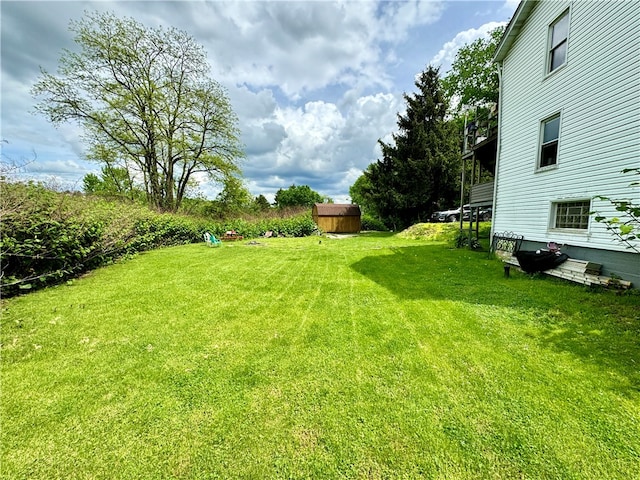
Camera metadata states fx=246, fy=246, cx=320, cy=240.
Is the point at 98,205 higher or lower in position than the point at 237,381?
higher

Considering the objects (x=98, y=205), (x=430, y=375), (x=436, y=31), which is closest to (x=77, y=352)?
(x=430, y=375)

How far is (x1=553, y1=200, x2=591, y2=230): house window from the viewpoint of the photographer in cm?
571

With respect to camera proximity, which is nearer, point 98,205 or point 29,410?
point 29,410

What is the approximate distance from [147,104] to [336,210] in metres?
15.5

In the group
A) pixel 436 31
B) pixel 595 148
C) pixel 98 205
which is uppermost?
pixel 436 31

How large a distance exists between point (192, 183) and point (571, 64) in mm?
20474

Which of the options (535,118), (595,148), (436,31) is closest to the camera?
(595,148)

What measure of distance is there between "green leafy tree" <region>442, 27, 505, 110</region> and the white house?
A: 1207 cm

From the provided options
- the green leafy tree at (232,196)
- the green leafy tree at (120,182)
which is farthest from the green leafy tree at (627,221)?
the green leafy tree at (120,182)

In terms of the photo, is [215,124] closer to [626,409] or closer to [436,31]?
[436,31]

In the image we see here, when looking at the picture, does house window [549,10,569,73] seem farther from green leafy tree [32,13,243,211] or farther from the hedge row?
green leafy tree [32,13,243,211]

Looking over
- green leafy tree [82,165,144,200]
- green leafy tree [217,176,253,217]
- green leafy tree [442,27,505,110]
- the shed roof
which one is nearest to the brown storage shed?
the shed roof

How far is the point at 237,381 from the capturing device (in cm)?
242

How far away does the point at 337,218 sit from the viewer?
22.4 metres
